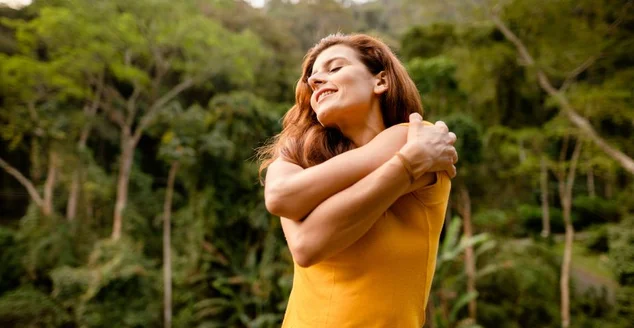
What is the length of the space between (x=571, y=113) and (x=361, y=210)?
24.6 feet

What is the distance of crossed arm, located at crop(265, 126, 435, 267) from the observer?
0.75 meters

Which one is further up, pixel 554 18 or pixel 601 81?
pixel 554 18

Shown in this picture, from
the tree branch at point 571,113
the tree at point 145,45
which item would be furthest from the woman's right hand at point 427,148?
the tree at point 145,45

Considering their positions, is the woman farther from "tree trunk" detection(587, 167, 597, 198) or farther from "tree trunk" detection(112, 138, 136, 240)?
"tree trunk" detection(587, 167, 597, 198)

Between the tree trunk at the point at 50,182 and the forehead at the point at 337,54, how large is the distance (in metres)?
11.2

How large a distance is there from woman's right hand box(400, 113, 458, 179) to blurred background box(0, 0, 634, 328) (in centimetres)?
569

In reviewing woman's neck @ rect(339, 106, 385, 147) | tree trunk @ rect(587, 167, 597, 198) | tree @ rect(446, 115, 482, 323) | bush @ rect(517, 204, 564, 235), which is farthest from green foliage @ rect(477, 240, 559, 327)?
woman's neck @ rect(339, 106, 385, 147)

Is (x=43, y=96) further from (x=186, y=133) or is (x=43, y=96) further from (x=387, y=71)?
(x=387, y=71)

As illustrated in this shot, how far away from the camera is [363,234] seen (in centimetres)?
80

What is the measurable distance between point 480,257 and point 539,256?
153cm

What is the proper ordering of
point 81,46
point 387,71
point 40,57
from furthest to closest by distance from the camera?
point 40,57, point 81,46, point 387,71

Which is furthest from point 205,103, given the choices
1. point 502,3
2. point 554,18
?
point 554,18

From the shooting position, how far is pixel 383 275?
81 centimetres

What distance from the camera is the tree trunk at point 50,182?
10008 mm
